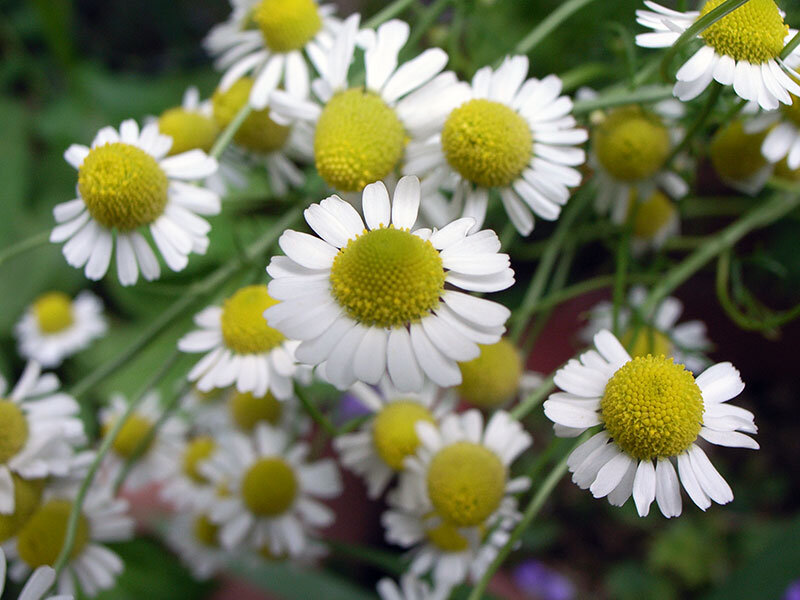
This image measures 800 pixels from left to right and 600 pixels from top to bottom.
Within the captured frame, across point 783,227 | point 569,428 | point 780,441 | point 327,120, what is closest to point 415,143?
point 327,120

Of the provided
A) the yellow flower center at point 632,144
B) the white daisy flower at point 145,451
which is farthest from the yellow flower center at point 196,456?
the yellow flower center at point 632,144

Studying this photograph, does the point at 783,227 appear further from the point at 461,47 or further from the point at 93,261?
the point at 93,261

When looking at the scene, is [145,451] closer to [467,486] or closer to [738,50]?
[467,486]

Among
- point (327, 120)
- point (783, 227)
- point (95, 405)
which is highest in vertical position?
point (327, 120)

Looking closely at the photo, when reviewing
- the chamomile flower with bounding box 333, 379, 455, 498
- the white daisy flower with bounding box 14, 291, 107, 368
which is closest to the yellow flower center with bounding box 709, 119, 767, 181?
the chamomile flower with bounding box 333, 379, 455, 498

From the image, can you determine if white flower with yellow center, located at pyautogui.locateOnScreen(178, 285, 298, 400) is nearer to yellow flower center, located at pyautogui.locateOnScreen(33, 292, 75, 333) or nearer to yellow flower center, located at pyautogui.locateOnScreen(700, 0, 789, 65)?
yellow flower center, located at pyautogui.locateOnScreen(700, 0, 789, 65)

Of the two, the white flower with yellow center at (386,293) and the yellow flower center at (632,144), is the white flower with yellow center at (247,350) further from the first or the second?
the yellow flower center at (632,144)
